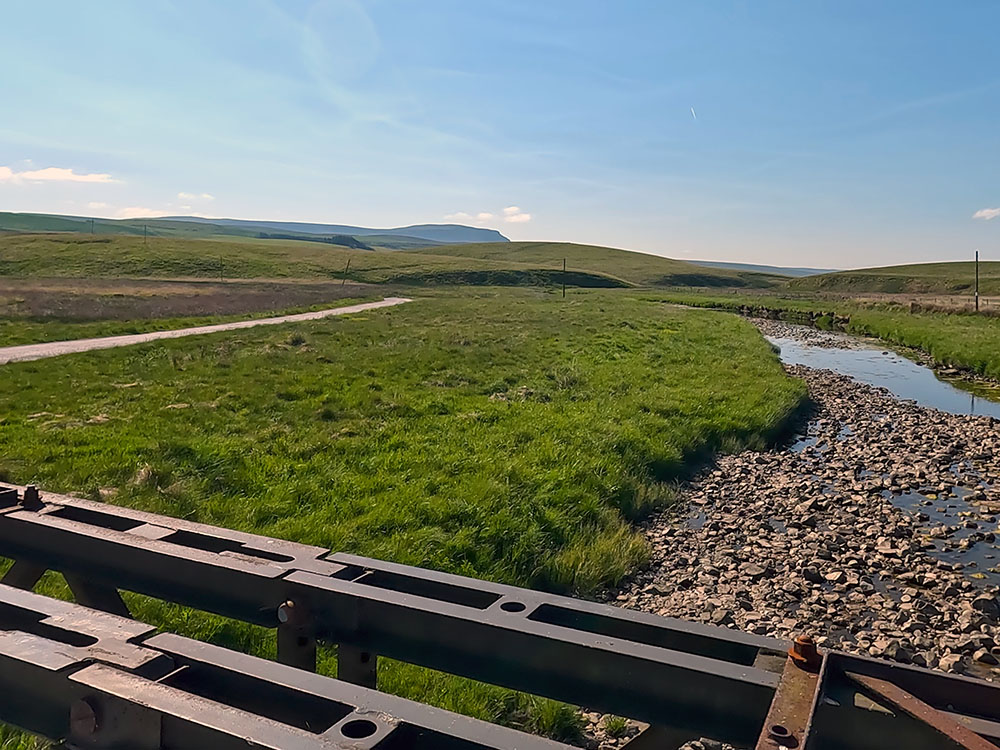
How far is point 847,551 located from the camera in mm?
10812

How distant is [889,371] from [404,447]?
27.1 m

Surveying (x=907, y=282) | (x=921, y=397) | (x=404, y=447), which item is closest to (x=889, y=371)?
(x=921, y=397)

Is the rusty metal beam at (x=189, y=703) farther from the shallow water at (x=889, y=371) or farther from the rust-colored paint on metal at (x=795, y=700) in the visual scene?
the shallow water at (x=889, y=371)

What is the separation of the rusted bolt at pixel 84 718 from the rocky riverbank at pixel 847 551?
15.1 feet

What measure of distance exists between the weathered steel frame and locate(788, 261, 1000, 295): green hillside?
454 feet

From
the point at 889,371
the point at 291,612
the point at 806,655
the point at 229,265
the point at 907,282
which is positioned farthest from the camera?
the point at 907,282

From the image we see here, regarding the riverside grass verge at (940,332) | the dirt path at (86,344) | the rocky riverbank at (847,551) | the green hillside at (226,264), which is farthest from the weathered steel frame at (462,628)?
the green hillside at (226,264)

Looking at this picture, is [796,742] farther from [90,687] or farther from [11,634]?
[11,634]

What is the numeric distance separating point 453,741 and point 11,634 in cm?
183

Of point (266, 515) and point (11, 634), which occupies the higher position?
point (11, 634)

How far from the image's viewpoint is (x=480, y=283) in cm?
11369

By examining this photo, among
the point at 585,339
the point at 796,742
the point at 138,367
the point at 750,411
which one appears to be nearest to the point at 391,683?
the point at 796,742

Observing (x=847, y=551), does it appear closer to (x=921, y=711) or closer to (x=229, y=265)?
(x=921, y=711)

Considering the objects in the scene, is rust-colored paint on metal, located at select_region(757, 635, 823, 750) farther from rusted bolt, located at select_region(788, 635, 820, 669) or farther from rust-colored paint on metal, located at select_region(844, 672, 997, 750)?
rust-colored paint on metal, located at select_region(844, 672, 997, 750)
